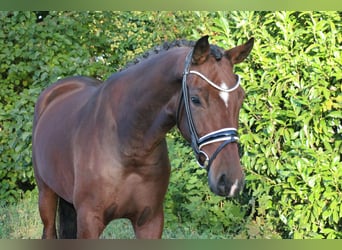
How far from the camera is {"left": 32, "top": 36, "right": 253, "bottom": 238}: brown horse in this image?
1973 millimetres

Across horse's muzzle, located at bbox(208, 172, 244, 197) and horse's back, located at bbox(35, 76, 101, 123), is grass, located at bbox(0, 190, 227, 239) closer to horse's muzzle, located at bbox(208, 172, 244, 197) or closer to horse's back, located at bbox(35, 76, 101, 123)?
horse's back, located at bbox(35, 76, 101, 123)

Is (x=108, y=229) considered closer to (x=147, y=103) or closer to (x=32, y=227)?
(x=32, y=227)

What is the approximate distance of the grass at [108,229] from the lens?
471 centimetres

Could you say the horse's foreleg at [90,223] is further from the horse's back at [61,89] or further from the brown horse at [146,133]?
the horse's back at [61,89]

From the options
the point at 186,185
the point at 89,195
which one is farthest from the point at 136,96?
the point at 186,185

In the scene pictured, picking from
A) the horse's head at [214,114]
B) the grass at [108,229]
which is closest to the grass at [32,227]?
the grass at [108,229]

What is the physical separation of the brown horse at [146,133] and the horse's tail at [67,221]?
1.52ft

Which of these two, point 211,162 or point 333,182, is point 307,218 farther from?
point 211,162

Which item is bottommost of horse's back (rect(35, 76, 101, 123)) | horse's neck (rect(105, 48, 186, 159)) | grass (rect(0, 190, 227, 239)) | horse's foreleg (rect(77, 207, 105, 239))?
grass (rect(0, 190, 227, 239))

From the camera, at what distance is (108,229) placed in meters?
4.97

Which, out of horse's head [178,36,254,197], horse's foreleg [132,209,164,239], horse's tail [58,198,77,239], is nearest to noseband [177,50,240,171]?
horse's head [178,36,254,197]

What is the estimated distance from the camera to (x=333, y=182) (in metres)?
3.85

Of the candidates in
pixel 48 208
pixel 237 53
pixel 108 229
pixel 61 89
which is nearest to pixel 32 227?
pixel 108 229

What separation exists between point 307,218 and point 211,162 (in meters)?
2.25
